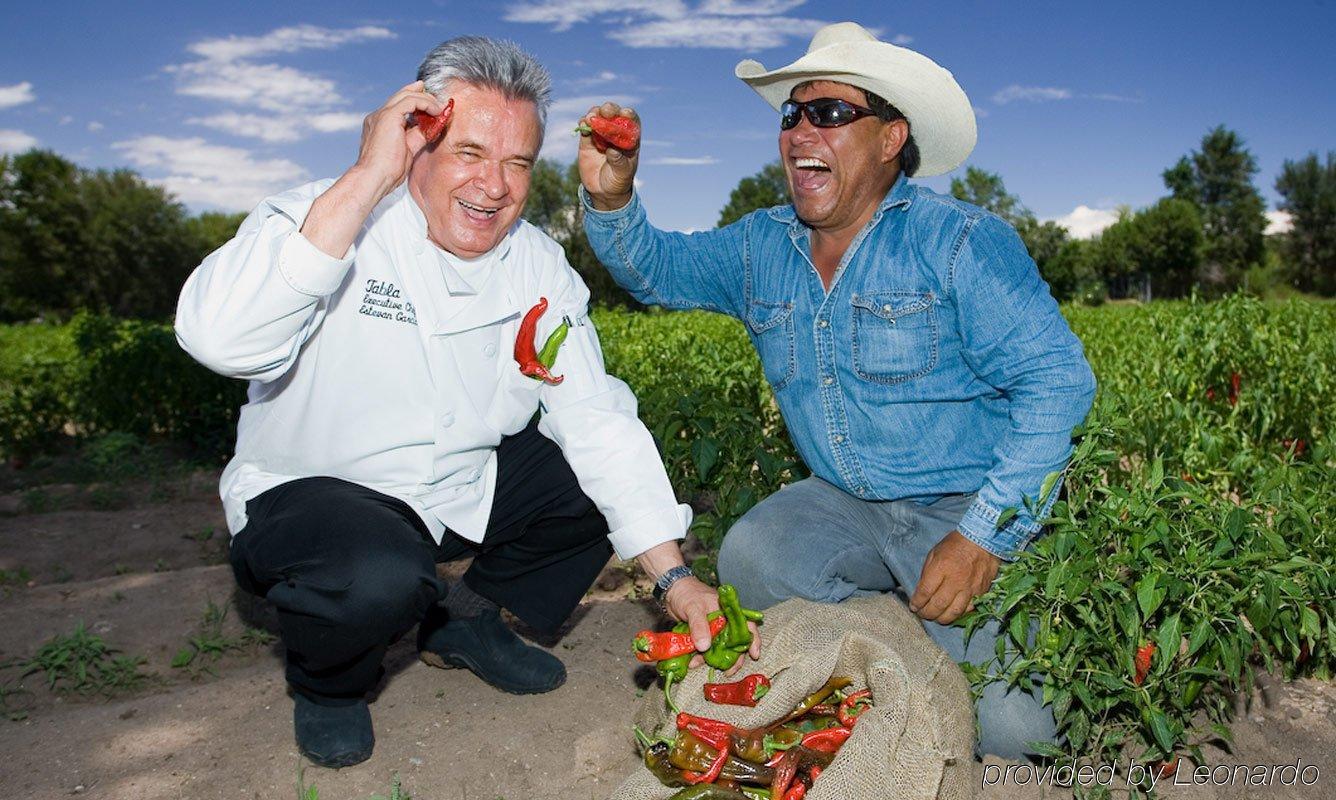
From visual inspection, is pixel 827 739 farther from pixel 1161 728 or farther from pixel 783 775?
pixel 1161 728

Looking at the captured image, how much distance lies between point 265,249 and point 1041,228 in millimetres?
62464

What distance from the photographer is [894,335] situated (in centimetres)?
271

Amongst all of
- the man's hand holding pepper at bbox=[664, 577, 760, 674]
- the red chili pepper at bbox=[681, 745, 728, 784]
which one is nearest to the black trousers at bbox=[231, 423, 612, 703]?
the man's hand holding pepper at bbox=[664, 577, 760, 674]

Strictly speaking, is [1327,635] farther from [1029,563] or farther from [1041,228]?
[1041,228]

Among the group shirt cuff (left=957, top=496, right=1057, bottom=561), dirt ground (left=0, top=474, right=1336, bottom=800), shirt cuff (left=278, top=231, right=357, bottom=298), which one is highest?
shirt cuff (left=278, top=231, right=357, bottom=298)

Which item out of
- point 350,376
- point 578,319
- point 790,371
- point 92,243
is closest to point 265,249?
point 350,376

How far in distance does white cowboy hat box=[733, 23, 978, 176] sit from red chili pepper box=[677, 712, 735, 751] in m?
1.64

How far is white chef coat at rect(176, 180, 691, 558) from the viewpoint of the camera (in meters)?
2.65

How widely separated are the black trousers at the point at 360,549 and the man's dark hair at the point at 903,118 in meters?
1.35

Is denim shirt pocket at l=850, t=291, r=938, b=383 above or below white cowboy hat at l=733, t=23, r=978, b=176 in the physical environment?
below

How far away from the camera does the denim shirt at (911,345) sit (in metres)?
2.55

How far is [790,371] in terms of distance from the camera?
2891 mm

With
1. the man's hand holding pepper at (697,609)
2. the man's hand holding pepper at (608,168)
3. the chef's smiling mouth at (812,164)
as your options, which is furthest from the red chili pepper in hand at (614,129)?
the man's hand holding pepper at (697,609)

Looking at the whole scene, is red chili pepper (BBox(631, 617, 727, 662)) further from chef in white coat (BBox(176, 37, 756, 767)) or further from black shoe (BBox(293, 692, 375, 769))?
black shoe (BBox(293, 692, 375, 769))
